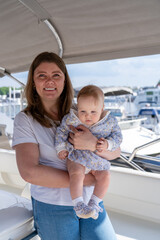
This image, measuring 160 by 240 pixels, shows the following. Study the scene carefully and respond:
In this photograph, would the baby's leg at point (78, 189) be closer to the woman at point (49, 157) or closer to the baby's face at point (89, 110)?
the woman at point (49, 157)

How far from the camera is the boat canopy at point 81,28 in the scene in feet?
5.60

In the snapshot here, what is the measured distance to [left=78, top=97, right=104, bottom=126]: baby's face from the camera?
1540 mm

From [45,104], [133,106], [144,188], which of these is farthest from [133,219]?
[133,106]

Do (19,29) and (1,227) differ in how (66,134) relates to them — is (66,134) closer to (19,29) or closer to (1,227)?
(1,227)

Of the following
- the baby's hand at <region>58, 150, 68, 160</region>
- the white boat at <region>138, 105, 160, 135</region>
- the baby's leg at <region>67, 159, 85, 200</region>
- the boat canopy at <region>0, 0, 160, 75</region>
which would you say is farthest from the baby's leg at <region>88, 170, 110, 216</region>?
the white boat at <region>138, 105, 160, 135</region>

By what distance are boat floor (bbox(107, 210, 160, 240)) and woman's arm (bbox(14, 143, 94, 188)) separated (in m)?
1.60

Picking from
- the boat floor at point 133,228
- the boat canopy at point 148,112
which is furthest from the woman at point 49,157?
the boat canopy at point 148,112

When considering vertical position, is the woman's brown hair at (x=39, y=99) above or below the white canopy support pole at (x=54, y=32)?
below

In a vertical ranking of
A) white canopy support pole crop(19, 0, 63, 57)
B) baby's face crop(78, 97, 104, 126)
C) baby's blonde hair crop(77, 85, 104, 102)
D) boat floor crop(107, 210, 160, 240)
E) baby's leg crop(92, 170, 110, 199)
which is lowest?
boat floor crop(107, 210, 160, 240)

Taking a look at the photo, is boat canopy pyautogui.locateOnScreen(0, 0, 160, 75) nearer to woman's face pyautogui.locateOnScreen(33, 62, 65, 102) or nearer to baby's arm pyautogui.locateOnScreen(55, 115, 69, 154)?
woman's face pyautogui.locateOnScreen(33, 62, 65, 102)

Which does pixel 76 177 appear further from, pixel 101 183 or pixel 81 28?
pixel 81 28

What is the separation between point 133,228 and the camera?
2.83 meters

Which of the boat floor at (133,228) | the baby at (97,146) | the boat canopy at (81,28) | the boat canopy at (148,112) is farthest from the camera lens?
the boat canopy at (148,112)

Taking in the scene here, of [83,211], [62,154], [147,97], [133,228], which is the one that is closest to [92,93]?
[62,154]
